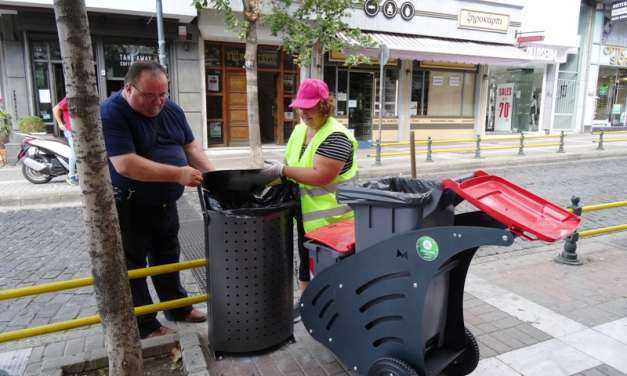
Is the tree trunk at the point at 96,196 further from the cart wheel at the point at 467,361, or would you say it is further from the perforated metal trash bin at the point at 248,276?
the cart wheel at the point at 467,361

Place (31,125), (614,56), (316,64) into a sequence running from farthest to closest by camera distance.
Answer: (614,56) → (316,64) → (31,125)

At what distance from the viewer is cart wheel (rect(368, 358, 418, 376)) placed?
7.89 feet

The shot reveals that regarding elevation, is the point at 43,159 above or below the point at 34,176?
above

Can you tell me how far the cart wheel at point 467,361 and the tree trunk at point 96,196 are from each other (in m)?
1.84

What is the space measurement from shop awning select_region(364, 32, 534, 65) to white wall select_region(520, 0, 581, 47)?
6.75ft

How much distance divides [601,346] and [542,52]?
19918 mm

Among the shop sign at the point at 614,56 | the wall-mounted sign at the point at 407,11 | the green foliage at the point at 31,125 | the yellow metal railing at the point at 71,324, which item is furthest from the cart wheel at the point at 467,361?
the shop sign at the point at 614,56

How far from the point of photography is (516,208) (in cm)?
223

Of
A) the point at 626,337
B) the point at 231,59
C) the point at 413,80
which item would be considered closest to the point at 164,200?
the point at 626,337

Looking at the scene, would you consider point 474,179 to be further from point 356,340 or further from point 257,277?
point 257,277

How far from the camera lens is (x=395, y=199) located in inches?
93.8

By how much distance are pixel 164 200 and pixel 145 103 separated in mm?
701

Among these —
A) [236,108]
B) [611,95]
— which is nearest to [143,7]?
[236,108]

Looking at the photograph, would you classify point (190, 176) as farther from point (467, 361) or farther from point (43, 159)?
point (43, 159)
